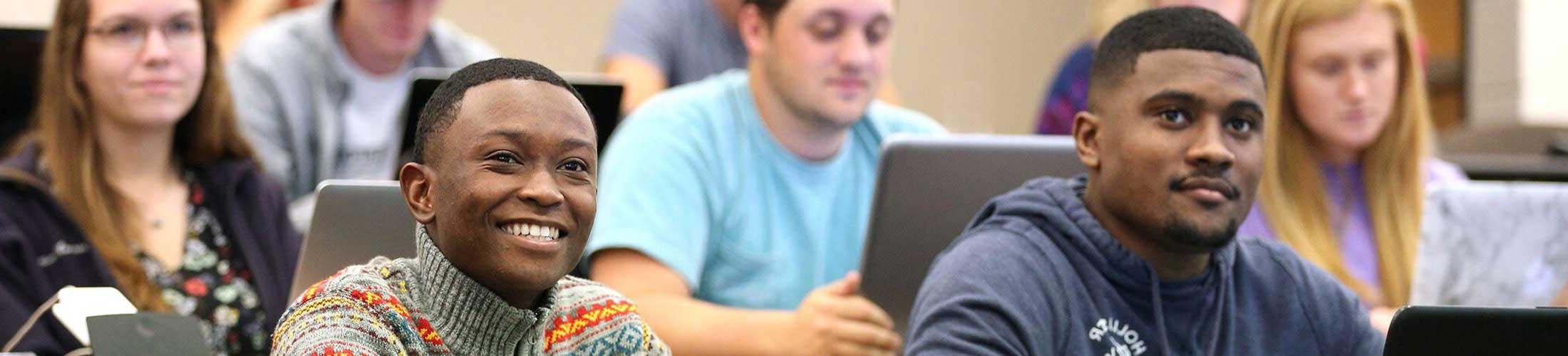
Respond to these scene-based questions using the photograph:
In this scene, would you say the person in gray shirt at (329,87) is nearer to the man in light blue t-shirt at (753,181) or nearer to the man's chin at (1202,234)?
Answer: the man in light blue t-shirt at (753,181)

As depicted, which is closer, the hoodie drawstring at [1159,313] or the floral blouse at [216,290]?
the hoodie drawstring at [1159,313]

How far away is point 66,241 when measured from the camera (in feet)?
7.29

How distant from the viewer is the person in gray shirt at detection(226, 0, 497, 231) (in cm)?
309

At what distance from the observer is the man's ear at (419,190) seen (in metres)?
1.28

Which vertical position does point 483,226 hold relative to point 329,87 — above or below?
above

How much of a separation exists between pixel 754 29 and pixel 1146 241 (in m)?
0.93

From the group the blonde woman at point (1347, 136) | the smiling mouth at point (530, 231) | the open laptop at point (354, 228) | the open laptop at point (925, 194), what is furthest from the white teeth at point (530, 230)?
the blonde woman at point (1347, 136)

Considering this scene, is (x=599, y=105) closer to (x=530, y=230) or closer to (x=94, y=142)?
(x=94, y=142)

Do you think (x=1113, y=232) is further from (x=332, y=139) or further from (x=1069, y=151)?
(x=332, y=139)

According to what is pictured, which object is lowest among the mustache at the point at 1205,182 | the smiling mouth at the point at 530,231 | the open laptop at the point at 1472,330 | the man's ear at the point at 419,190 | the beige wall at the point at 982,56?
the beige wall at the point at 982,56

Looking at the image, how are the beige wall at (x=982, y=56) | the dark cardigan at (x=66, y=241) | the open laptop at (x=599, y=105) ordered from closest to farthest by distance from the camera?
the dark cardigan at (x=66, y=241)
the open laptop at (x=599, y=105)
the beige wall at (x=982, y=56)

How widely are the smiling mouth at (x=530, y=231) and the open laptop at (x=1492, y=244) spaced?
3.77ft

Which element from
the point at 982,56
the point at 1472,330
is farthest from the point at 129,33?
the point at 982,56

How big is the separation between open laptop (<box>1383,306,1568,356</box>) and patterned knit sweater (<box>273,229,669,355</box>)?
1.80ft
